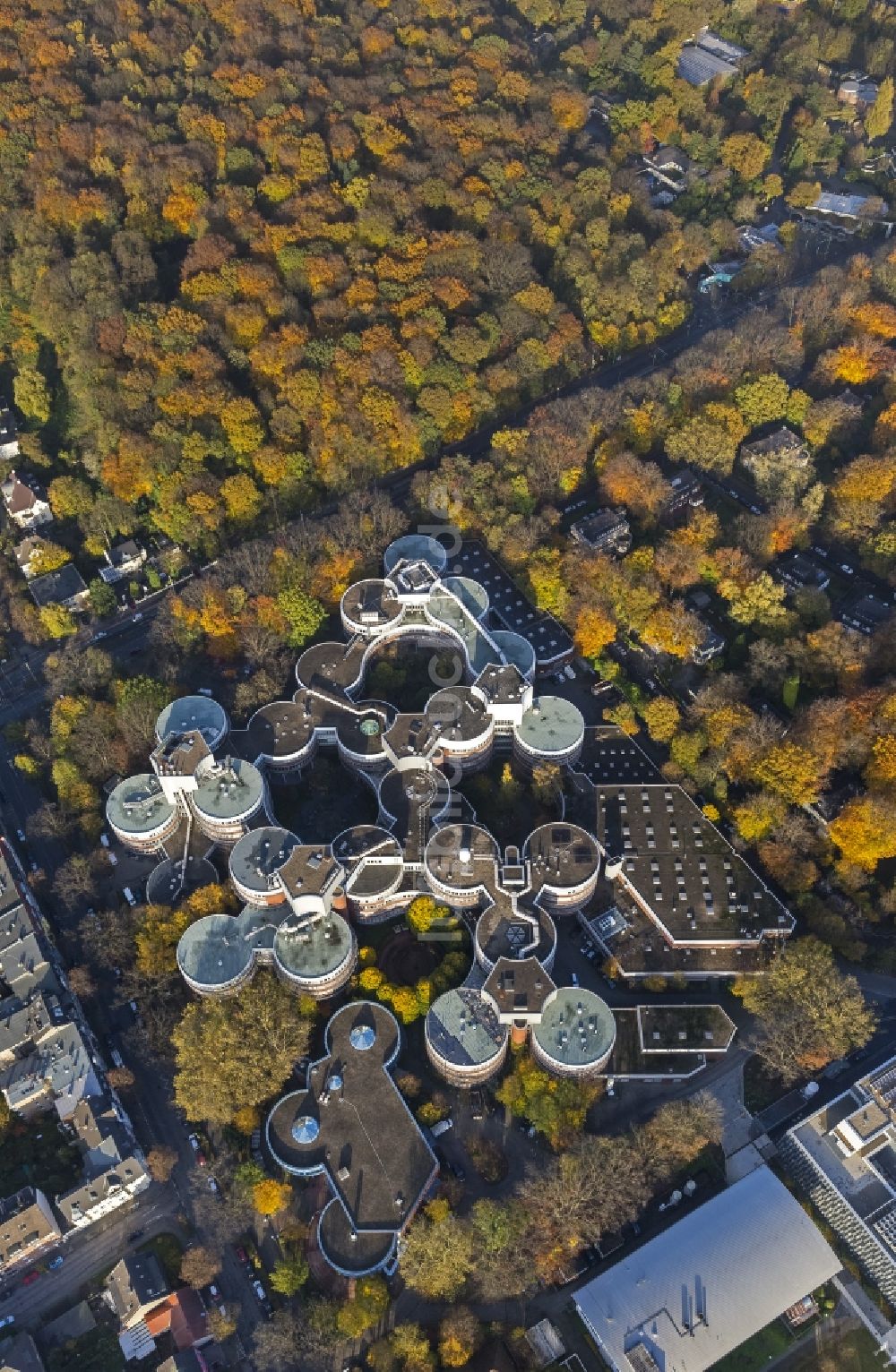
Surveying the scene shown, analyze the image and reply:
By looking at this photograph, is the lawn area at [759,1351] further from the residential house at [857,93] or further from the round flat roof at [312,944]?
the residential house at [857,93]

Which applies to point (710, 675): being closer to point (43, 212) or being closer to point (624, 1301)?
point (624, 1301)

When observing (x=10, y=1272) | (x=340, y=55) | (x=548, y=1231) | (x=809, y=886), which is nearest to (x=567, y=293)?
(x=340, y=55)

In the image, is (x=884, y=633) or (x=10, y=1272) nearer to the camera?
(x=10, y=1272)

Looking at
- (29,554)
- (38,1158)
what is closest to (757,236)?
(29,554)

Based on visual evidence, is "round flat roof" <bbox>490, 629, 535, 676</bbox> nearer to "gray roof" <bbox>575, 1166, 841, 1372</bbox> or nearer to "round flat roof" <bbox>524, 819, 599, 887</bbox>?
"round flat roof" <bbox>524, 819, 599, 887</bbox>

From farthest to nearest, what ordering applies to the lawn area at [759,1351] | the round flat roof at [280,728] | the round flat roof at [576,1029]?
the round flat roof at [280,728] < the round flat roof at [576,1029] < the lawn area at [759,1351]

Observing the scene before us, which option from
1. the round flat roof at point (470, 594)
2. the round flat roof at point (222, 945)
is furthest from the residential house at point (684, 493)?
the round flat roof at point (222, 945)

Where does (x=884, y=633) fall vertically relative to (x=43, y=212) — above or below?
below

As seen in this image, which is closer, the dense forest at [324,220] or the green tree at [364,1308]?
the green tree at [364,1308]

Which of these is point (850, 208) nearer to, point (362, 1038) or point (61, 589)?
point (61, 589)
